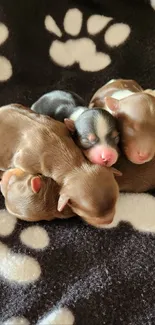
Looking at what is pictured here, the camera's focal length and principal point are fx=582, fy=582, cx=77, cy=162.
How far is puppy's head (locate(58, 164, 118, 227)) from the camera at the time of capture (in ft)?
4.32

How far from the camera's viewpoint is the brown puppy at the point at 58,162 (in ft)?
4.35

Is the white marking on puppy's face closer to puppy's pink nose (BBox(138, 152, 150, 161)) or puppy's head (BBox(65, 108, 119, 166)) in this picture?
puppy's head (BBox(65, 108, 119, 166))

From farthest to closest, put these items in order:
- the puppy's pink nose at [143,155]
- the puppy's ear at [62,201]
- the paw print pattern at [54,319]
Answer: the puppy's pink nose at [143,155] → the puppy's ear at [62,201] → the paw print pattern at [54,319]

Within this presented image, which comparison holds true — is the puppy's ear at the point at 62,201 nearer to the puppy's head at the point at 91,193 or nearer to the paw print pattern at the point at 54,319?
the puppy's head at the point at 91,193

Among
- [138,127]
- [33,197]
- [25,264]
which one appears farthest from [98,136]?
[25,264]

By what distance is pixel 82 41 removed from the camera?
1.97 metres

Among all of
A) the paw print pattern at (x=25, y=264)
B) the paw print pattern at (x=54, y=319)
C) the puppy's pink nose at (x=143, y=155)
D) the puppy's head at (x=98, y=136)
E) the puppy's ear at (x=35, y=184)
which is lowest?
the paw print pattern at (x=54, y=319)

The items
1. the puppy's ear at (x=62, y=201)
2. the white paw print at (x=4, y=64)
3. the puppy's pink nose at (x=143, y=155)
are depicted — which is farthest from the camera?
the white paw print at (x=4, y=64)

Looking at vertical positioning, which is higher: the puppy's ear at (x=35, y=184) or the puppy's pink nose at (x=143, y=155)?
the puppy's ear at (x=35, y=184)

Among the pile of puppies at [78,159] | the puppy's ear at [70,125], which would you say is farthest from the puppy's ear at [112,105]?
the puppy's ear at [70,125]

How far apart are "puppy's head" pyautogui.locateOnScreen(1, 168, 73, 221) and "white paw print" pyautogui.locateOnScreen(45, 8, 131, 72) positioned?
25.4 inches

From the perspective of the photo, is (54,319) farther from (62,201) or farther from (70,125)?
(70,125)

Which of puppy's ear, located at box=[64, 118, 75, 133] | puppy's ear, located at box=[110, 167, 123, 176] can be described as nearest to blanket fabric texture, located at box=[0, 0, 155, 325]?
puppy's ear, located at box=[110, 167, 123, 176]

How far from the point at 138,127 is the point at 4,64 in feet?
2.00
